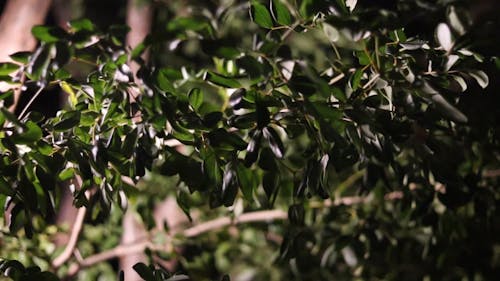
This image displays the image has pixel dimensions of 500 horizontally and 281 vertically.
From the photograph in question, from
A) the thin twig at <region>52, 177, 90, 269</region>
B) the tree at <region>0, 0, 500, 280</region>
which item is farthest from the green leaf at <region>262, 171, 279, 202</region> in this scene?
the thin twig at <region>52, 177, 90, 269</region>

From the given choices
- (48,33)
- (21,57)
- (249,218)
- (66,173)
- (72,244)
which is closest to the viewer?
(48,33)

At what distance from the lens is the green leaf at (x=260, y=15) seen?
696mm

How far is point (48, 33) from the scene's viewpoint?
1.89 feet

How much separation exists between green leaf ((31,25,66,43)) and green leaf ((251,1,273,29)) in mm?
242

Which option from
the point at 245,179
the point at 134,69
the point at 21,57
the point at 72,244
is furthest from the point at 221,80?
the point at 134,69

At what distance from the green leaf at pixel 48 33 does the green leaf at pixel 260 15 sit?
0.80ft

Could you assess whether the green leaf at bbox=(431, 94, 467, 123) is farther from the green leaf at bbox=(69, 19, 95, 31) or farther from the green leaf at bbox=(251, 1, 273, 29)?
the green leaf at bbox=(69, 19, 95, 31)

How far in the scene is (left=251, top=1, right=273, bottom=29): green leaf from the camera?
2.28 ft

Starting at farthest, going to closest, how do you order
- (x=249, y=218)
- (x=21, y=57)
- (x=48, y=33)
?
(x=249, y=218), (x=21, y=57), (x=48, y=33)

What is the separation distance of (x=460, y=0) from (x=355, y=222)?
0.85 meters

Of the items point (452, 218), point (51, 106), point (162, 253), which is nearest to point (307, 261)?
point (452, 218)

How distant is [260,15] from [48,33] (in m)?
0.26

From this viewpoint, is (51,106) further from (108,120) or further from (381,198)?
(108,120)

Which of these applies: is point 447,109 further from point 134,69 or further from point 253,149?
point 134,69
